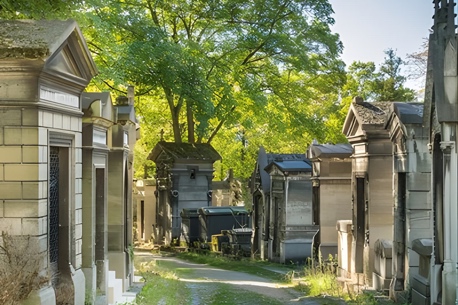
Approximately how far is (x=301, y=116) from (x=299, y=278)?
14.7m

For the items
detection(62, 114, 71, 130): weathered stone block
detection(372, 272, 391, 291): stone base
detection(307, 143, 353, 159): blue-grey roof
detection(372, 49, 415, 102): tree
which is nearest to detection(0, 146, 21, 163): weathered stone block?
detection(62, 114, 71, 130): weathered stone block

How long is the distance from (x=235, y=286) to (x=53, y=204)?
8.24 metres

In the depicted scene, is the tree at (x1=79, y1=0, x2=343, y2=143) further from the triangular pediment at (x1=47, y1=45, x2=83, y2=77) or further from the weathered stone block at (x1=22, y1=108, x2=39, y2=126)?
the weathered stone block at (x1=22, y1=108, x2=39, y2=126)

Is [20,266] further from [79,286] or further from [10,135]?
[79,286]

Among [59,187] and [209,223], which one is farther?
[209,223]

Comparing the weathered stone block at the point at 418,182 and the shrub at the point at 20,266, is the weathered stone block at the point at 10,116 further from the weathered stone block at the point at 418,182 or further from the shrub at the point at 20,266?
the weathered stone block at the point at 418,182

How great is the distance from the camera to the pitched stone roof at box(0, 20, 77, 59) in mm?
7609

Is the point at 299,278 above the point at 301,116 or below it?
below

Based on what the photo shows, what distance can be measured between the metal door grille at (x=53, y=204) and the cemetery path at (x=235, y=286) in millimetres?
5331

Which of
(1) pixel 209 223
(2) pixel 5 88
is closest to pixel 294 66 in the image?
(1) pixel 209 223

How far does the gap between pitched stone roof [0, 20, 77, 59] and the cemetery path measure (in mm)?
7105

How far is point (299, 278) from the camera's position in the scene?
17.4m

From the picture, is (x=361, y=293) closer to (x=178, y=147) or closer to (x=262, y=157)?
(x=262, y=157)

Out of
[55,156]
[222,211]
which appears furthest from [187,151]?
[55,156]
